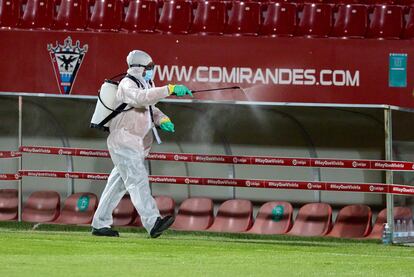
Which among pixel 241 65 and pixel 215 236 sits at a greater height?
pixel 241 65

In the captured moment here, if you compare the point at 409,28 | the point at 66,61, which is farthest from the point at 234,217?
the point at 409,28

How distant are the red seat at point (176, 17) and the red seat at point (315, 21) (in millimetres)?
1667

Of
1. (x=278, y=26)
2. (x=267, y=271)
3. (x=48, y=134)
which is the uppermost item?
(x=278, y=26)

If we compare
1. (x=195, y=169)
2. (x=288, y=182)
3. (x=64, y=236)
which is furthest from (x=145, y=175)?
(x=195, y=169)

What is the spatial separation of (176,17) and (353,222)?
164 inches

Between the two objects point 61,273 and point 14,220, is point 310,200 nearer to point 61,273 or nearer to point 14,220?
point 14,220

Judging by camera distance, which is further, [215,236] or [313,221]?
[313,221]

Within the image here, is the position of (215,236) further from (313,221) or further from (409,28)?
(409,28)

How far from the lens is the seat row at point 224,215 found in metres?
17.5

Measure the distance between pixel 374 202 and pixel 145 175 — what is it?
4.20 meters

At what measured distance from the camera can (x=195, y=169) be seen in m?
18.8

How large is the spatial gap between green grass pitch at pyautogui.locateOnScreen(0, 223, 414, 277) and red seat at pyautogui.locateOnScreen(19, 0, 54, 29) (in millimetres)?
4017

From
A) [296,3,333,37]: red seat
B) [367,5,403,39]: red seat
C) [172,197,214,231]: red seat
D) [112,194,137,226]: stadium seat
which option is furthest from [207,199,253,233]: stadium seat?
[367,5,403,39]: red seat

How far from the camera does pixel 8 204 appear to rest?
18453 millimetres
